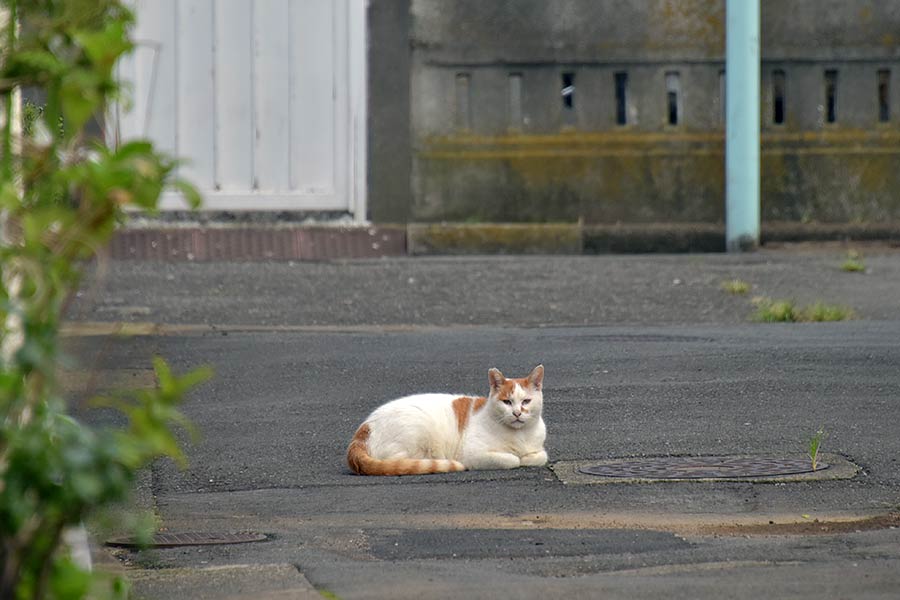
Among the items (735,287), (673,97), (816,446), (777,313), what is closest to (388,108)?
(673,97)

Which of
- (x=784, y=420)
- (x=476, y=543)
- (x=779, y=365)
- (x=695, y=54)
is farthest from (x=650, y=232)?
(x=476, y=543)

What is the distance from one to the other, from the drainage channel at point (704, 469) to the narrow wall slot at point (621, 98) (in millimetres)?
8563

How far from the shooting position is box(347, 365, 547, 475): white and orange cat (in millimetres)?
6660

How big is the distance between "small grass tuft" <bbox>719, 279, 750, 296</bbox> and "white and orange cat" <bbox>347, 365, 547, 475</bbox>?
5.43m

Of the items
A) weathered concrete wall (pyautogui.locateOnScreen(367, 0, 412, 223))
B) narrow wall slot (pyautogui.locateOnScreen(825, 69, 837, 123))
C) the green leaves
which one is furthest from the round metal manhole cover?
narrow wall slot (pyautogui.locateOnScreen(825, 69, 837, 123))

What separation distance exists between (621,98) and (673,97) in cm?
51

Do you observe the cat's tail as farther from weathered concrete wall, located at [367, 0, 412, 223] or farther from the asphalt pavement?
weathered concrete wall, located at [367, 0, 412, 223]

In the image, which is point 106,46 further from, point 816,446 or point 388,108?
point 388,108

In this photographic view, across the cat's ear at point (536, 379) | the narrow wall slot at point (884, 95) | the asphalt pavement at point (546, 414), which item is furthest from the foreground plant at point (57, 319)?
the narrow wall slot at point (884, 95)

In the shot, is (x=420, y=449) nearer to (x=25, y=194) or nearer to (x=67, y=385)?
(x=67, y=385)

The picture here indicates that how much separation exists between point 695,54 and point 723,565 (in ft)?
35.6

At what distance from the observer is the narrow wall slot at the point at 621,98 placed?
14.9 m

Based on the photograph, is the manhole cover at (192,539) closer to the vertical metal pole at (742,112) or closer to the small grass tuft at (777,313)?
the small grass tuft at (777,313)

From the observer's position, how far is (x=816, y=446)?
633cm
